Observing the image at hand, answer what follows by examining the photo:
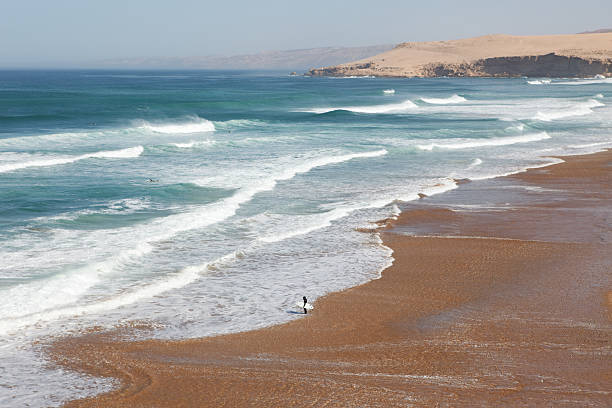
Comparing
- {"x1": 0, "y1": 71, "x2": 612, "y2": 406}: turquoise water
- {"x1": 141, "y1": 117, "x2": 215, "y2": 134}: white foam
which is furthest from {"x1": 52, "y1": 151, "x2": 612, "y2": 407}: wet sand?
{"x1": 141, "y1": 117, "x2": 215, "y2": 134}: white foam

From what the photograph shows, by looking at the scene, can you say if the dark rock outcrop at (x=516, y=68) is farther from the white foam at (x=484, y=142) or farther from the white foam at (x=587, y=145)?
the white foam at (x=587, y=145)

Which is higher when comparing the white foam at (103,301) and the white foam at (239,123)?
the white foam at (239,123)

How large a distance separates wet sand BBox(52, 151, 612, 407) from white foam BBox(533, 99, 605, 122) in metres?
33.7

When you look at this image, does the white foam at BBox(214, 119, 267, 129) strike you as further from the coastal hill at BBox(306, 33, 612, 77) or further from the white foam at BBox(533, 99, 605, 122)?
Answer: the coastal hill at BBox(306, 33, 612, 77)

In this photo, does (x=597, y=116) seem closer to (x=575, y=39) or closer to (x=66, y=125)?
(x=66, y=125)

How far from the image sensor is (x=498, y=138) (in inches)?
1326

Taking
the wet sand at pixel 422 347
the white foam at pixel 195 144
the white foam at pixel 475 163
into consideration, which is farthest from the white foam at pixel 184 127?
the wet sand at pixel 422 347

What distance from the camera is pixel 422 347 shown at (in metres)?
8.36

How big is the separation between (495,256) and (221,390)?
7.11 meters

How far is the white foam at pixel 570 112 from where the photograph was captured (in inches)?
1767

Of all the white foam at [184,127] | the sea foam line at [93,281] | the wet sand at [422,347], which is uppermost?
the white foam at [184,127]

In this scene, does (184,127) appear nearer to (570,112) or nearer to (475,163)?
(475,163)

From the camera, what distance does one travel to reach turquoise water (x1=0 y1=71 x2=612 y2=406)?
9.74 m

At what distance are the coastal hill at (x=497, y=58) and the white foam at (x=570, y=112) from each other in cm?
8024
